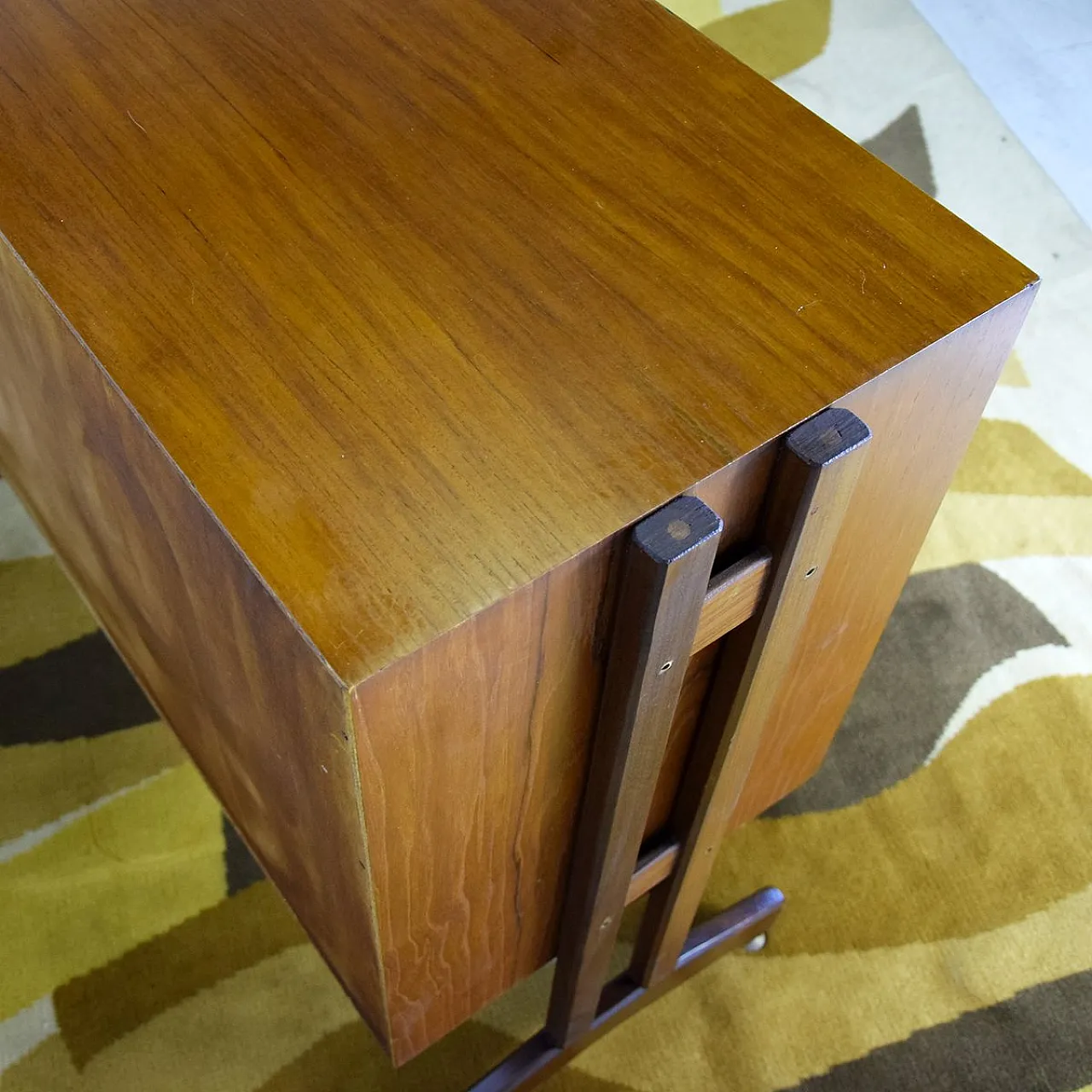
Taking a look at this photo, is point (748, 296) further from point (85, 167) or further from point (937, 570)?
point (937, 570)

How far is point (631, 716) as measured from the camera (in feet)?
2.00

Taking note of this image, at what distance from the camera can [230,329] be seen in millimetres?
585

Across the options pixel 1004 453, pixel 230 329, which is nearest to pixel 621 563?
pixel 230 329

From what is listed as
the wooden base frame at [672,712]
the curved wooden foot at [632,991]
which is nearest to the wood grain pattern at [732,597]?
the wooden base frame at [672,712]

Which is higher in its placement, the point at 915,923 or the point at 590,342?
the point at 590,342

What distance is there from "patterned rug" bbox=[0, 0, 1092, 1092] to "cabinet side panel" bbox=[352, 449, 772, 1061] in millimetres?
287

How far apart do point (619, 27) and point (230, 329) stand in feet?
1.23

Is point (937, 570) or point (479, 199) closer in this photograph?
point (479, 199)

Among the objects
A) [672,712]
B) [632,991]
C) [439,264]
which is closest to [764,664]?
[672,712]

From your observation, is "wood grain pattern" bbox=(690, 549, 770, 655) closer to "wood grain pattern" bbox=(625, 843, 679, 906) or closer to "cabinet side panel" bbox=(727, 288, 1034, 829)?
"cabinet side panel" bbox=(727, 288, 1034, 829)

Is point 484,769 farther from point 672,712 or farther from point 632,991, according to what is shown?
point 632,991

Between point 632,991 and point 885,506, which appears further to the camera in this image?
point 632,991

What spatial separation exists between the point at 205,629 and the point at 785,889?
719 mm

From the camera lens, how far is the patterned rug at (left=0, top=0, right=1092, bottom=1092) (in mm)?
1030
